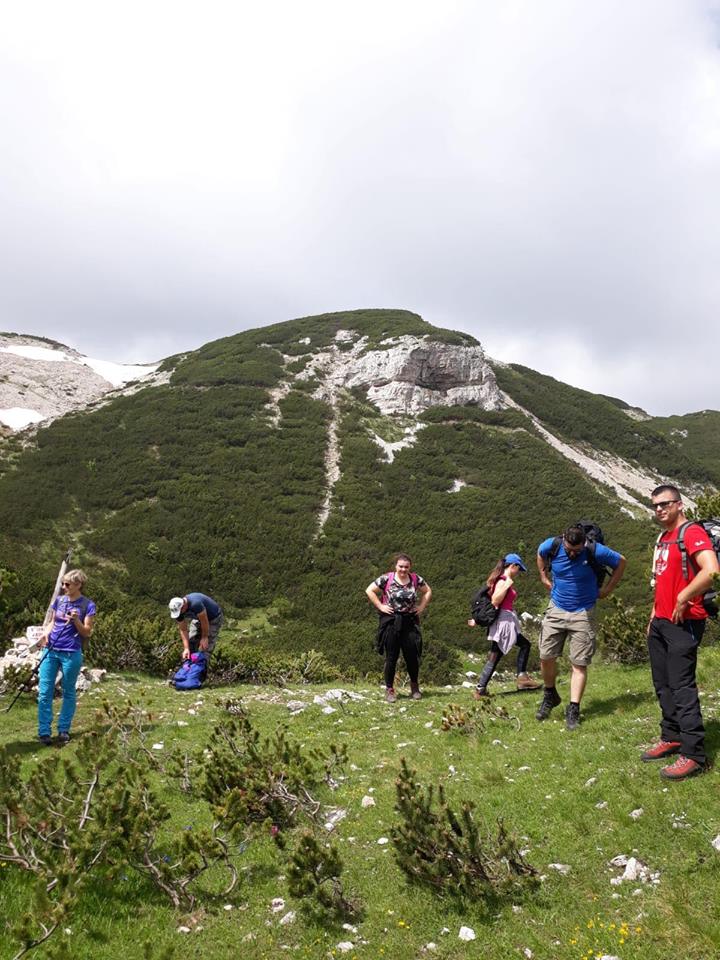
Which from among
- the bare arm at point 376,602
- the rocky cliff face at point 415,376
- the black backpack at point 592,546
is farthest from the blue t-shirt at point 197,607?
the rocky cliff face at point 415,376

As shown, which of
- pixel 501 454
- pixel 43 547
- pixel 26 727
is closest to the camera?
pixel 26 727

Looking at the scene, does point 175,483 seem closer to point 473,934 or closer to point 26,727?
point 26,727

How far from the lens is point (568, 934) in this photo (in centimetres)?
346

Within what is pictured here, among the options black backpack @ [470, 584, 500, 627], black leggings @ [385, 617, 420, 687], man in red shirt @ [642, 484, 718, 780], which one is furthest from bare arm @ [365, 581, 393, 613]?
man in red shirt @ [642, 484, 718, 780]

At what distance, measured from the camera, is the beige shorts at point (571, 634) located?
6.74 m

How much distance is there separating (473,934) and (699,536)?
3.64m

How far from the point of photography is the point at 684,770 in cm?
A: 483

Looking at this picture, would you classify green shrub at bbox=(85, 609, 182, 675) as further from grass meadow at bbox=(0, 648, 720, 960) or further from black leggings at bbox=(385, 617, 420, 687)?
black leggings at bbox=(385, 617, 420, 687)

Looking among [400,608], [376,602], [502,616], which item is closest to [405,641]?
[400,608]

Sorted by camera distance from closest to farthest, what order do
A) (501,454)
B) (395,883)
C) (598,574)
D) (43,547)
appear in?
1. (395,883)
2. (598,574)
3. (43,547)
4. (501,454)

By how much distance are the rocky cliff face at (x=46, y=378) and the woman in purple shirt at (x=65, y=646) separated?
4000cm

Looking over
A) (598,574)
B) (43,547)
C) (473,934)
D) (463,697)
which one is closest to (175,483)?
(43,547)

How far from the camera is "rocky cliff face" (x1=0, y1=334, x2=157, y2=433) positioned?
46.8 meters

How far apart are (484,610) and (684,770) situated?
477cm
